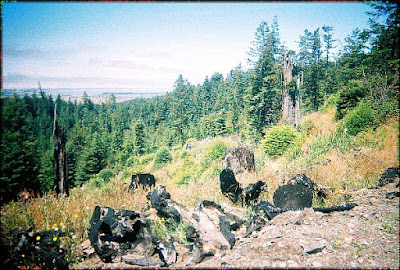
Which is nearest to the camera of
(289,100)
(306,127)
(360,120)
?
(360,120)

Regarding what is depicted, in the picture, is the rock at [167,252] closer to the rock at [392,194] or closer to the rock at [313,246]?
the rock at [313,246]

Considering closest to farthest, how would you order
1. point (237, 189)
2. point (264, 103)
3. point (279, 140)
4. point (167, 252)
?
1. point (167, 252)
2. point (237, 189)
3. point (279, 140)
4. point (264, 103)

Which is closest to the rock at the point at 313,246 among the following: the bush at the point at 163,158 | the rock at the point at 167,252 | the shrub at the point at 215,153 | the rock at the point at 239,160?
the rock at the point at 167,252

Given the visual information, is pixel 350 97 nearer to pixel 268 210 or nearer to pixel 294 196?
pixel 294 196

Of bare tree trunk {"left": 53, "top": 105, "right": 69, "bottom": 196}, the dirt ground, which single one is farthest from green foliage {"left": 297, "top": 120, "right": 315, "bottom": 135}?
bare tree trunk {"left": 53, "top": 105, "right": 69, "bottom": 196}

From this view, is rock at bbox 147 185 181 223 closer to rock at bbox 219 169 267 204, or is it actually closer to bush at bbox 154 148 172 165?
rock at bbox 219 169 267 204

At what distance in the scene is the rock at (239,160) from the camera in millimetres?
7735

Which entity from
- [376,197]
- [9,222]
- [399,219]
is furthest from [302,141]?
[9,222]

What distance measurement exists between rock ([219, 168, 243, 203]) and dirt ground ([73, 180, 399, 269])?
4.64 feet

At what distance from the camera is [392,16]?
9773 mm

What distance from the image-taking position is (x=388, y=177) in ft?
16.3

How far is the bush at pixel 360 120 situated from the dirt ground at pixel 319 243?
516 centimetres

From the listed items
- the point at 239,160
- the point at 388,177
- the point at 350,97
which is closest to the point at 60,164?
the point at 239,160

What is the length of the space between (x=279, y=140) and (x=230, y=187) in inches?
204
